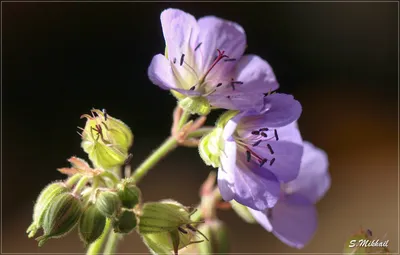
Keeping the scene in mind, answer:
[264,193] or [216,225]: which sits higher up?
[264,193]

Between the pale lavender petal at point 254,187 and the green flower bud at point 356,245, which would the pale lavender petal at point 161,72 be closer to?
the pale lavender petal at point 254,187

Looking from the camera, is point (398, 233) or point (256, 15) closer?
point (398, 233)

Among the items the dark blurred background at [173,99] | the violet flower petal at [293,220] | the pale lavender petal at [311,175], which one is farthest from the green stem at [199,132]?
the dark blurred background at [173,99]

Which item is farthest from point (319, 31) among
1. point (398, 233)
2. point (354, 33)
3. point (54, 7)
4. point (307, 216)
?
point (307, 216)

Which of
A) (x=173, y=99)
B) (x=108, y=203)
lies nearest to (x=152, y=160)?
(x=108, y=203)

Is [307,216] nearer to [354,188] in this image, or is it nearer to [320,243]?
[320,243]
